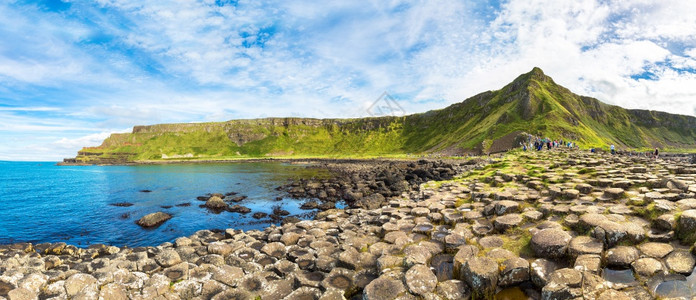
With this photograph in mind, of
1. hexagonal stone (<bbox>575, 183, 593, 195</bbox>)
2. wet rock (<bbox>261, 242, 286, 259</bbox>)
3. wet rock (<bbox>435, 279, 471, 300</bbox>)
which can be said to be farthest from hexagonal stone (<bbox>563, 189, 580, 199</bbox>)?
wet rock (<bbox>261, 242, 286, 259</bbox>)

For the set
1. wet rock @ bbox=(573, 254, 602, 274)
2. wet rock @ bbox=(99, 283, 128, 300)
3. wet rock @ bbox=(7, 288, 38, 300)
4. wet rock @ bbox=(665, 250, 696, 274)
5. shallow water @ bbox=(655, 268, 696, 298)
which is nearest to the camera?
shallow water @ bbox=(655, 268, 696, 298)

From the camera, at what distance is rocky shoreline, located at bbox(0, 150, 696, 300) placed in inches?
240

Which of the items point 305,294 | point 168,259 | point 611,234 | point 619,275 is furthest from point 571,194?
point 168,259

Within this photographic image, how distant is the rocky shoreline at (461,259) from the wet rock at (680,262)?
0.6 inches

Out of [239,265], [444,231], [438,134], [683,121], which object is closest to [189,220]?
[239,265]

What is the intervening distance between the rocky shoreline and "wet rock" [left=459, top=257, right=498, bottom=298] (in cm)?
2

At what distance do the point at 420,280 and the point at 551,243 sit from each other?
3396mm

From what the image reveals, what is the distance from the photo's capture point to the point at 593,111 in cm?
16550

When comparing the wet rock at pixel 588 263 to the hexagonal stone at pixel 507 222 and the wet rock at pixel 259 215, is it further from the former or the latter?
the wet rock at pixel 259 215

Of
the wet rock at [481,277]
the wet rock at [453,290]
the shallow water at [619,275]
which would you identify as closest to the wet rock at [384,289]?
the wet rock at [453,290]

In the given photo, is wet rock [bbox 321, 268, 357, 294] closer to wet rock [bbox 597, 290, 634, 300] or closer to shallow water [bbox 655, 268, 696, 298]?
wet rock [bbox 597, 290, 634, 300]

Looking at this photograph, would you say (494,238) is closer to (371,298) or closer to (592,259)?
(592,259)

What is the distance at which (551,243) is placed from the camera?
7078 mm

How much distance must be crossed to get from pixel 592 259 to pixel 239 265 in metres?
10.3
